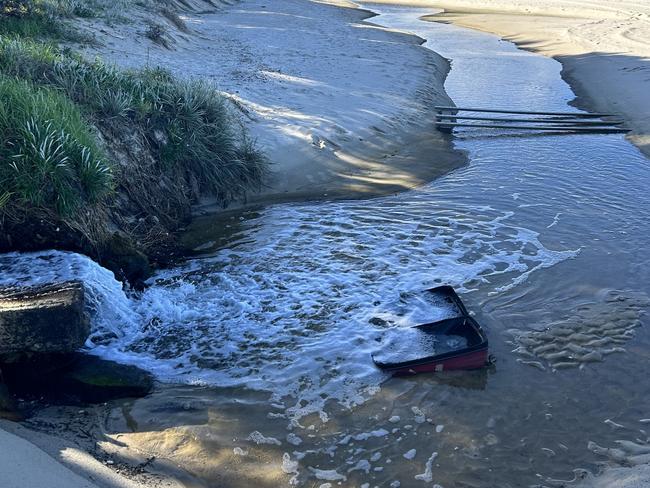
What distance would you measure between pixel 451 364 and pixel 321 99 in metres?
8.51

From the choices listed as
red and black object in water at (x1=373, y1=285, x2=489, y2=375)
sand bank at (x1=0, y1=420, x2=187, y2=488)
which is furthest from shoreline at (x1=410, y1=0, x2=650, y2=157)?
sand bank at (x1=0, y1=420, x2=187, y2=488)

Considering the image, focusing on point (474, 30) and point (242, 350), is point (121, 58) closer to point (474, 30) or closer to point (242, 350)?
point (242, 350)

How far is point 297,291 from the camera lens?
265 inches

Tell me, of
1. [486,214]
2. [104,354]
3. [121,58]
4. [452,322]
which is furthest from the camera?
[121,58]

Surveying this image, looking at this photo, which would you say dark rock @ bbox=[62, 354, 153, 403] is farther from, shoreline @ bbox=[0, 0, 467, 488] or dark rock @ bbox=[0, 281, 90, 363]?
shoreline @ bbox=[0, 0, 467, 488]

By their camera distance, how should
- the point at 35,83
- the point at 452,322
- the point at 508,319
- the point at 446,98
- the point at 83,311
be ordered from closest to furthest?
the point at 83,311
the point at 452,322
the point at 508,319
the point at 35,83
the point at 446,98

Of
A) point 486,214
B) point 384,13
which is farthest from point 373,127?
point 384,13

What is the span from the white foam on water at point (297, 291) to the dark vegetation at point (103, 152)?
→ 1.42 feet

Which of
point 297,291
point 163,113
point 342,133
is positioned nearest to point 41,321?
point 297,291

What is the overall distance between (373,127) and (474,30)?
63.9 feet

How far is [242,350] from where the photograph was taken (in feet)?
18.7

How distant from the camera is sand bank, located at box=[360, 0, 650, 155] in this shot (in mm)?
16203

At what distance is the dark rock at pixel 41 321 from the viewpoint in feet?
15.7

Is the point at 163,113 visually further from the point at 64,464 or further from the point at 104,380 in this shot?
the point at 64,464
